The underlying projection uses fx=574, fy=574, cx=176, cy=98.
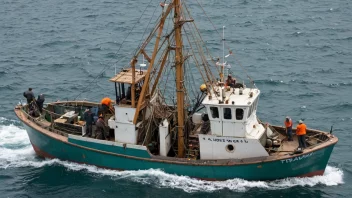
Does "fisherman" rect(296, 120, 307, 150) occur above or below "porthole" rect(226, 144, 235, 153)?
above

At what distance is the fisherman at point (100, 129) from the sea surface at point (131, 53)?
1.60m

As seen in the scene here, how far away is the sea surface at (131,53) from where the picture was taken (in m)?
25.7

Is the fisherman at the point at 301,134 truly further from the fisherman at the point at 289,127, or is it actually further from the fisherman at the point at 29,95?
the fisherman at the point at 29,95

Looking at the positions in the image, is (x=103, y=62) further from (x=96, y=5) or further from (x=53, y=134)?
(x=96, y=5)

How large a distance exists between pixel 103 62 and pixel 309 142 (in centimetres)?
2129

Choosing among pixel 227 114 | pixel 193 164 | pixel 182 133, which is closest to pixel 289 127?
pixel 227 114

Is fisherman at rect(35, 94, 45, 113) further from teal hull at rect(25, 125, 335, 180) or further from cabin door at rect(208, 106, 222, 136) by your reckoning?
cabin door at rect(208, 106, 222, 136)

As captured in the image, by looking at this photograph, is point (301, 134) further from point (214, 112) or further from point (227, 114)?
point (214, 112)

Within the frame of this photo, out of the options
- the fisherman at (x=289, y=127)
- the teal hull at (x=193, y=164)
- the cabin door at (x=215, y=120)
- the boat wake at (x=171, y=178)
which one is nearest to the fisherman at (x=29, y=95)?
the boat wake at (x=171, y=178)

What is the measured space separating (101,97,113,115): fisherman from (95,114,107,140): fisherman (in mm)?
737

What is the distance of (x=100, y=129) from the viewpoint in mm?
26766

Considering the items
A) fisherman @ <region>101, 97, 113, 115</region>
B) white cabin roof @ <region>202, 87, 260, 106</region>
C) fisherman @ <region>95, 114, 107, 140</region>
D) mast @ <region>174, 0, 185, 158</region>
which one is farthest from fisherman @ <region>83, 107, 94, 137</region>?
white cabin roof @ <region>202, 87, 260, 106</region>

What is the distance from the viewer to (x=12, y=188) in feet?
85.9

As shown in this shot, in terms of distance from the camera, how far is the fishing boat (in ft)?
80.8
